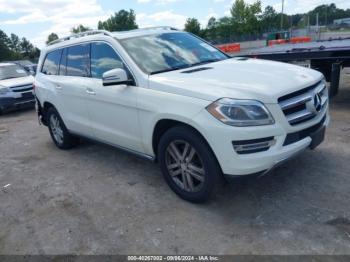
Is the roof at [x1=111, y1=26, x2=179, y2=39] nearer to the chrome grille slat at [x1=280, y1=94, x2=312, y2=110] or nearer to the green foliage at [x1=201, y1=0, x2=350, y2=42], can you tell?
the chrome grille slat at [x1=280, y1=94, x2=312, y2=110]

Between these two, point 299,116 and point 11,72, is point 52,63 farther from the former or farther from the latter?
point 11,72

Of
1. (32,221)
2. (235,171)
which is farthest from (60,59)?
(235,171)

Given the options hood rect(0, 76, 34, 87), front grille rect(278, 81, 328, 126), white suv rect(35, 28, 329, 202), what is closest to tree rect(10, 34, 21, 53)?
hood rect(0, 76, 34, 87)

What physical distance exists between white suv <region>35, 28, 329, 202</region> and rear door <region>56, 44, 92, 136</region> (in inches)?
0.6

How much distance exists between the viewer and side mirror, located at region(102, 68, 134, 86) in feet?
12.8

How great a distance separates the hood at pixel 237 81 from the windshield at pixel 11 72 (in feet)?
32.5

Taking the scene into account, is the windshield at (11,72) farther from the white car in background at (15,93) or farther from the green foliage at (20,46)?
the green foliage at (20,46)

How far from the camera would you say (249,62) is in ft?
14.4

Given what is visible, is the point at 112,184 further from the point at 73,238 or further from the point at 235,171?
the point at 235,171

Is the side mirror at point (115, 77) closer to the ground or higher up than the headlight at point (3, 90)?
higher up

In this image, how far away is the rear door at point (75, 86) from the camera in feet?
16.3

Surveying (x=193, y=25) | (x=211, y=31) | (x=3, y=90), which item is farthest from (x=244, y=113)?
(x=211, y=31)

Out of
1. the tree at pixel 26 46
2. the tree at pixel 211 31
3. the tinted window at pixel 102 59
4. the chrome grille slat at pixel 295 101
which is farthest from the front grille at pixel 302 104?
the tree at pixel 26 46

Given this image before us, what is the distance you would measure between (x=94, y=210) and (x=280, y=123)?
222 cm
